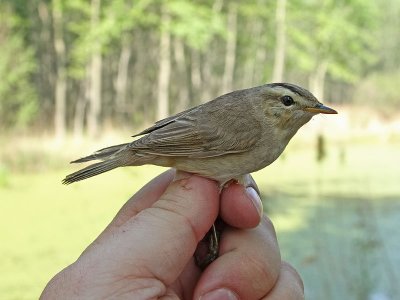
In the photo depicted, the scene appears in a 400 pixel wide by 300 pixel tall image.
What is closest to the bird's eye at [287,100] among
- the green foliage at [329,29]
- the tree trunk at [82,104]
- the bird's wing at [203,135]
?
the bird's wing at [203,135]

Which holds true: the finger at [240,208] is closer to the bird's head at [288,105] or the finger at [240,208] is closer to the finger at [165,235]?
the finger at [165,235]

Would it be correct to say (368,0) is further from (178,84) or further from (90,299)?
(90,299)

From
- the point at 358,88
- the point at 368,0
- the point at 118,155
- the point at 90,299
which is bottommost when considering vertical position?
the point at 358,88

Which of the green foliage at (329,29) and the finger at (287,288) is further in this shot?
the green foliage at (329,29)

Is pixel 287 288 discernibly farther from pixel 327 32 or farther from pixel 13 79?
pixel 327 32

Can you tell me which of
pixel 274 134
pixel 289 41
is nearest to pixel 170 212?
pixel 274 134

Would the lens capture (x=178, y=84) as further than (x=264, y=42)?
No

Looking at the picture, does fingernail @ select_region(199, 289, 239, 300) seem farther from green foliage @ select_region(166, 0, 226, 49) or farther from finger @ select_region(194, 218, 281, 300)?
green foliage @ select_region(166, 0, 226, 49)

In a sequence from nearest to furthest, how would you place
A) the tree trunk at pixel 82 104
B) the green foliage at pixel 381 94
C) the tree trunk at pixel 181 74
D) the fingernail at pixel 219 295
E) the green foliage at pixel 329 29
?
the fingernail at pixel 219 295, the tree trunk at pixel 82 104, the tree trunk at pixel 181 74, the green foliage at pixel 329 29, the green foliage at pixel 381 94
